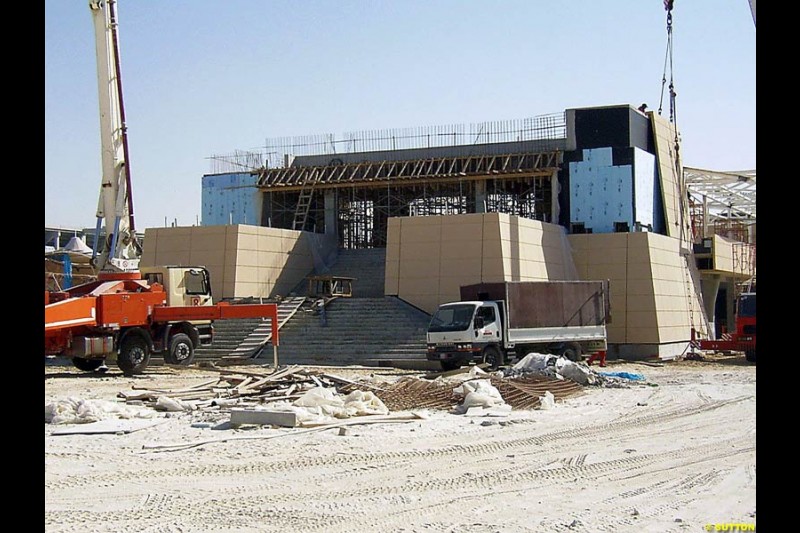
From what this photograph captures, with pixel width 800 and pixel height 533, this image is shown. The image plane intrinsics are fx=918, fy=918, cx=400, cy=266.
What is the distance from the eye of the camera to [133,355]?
25.3m

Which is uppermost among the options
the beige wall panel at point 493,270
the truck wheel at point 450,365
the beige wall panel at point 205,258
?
the beige wall panel at point 205,258

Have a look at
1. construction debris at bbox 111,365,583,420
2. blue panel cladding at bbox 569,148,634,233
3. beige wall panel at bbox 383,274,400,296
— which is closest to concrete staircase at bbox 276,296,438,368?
beige wall panel at bbox 383,274,400,296

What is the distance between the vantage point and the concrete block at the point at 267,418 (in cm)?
1438

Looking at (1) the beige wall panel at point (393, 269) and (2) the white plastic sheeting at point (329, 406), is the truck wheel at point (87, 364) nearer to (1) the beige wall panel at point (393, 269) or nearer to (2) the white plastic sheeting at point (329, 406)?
(2) the white plastic sheeting at point (329, 406)

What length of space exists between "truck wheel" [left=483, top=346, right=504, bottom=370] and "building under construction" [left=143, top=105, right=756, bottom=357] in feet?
25.9

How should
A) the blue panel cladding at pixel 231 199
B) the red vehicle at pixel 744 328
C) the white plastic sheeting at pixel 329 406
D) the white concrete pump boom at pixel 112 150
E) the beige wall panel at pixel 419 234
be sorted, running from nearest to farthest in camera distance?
the white plastic sheeting at pixel 329 406
the white concrete pump boom at pixel 112 150
the red vehicle at pixel 744 328
the beige wall panel at pixel 419 234
the blue panel cladding at pixel 231 199

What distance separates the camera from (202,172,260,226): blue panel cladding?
47594 mm

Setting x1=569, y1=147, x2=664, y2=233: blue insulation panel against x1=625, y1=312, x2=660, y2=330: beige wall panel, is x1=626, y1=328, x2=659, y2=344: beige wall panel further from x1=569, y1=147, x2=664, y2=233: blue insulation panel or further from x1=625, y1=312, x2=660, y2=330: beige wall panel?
x1=569, y1=147, x2=664, y2=233: blue insulation panel

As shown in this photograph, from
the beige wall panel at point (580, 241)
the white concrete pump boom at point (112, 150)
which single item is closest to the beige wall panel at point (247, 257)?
the white concrete pump boom at point (112, 150)

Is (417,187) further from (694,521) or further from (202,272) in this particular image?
(694,521)

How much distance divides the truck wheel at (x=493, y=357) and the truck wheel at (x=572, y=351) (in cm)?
308

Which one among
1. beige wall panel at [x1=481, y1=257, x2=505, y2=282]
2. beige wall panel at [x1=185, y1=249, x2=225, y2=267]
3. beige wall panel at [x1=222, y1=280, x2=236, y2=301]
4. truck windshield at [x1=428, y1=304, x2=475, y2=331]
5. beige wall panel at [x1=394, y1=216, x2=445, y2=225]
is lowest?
truck windshield at [x1=428, y1=304, x2=475, y2=331]

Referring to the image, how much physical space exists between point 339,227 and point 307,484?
124 ft

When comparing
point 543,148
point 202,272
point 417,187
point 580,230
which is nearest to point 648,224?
point 580,230
